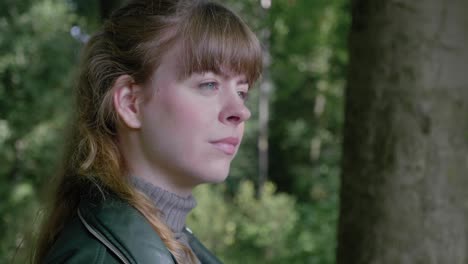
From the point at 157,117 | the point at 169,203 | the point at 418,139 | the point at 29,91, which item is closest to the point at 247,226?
the point at 29,91

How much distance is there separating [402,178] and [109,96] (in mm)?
1238

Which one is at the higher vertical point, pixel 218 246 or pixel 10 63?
pixel 10 63

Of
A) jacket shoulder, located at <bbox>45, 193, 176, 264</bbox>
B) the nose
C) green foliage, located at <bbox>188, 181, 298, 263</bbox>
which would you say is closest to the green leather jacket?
jacket shoulder, located at <bbox>45, 193, 176, 264</bbox>

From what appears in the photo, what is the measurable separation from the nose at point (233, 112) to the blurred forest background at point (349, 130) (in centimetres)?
62

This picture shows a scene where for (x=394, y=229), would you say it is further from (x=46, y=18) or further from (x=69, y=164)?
(x=46, y=18)

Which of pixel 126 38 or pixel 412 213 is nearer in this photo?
pixel 126 38

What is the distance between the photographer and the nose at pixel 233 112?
150 cm

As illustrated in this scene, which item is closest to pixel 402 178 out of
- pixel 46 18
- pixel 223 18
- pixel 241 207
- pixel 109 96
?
pixel 223 18

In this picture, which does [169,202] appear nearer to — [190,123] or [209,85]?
[190,123]

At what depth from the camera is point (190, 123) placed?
1.45 meters

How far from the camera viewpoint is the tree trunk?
2.17 meters

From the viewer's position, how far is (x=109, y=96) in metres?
1.55

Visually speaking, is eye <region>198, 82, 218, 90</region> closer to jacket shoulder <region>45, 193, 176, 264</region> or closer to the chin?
the chin

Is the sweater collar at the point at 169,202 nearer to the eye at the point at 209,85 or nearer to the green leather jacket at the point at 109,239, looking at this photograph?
the green leather jacket at the point at 109,239
